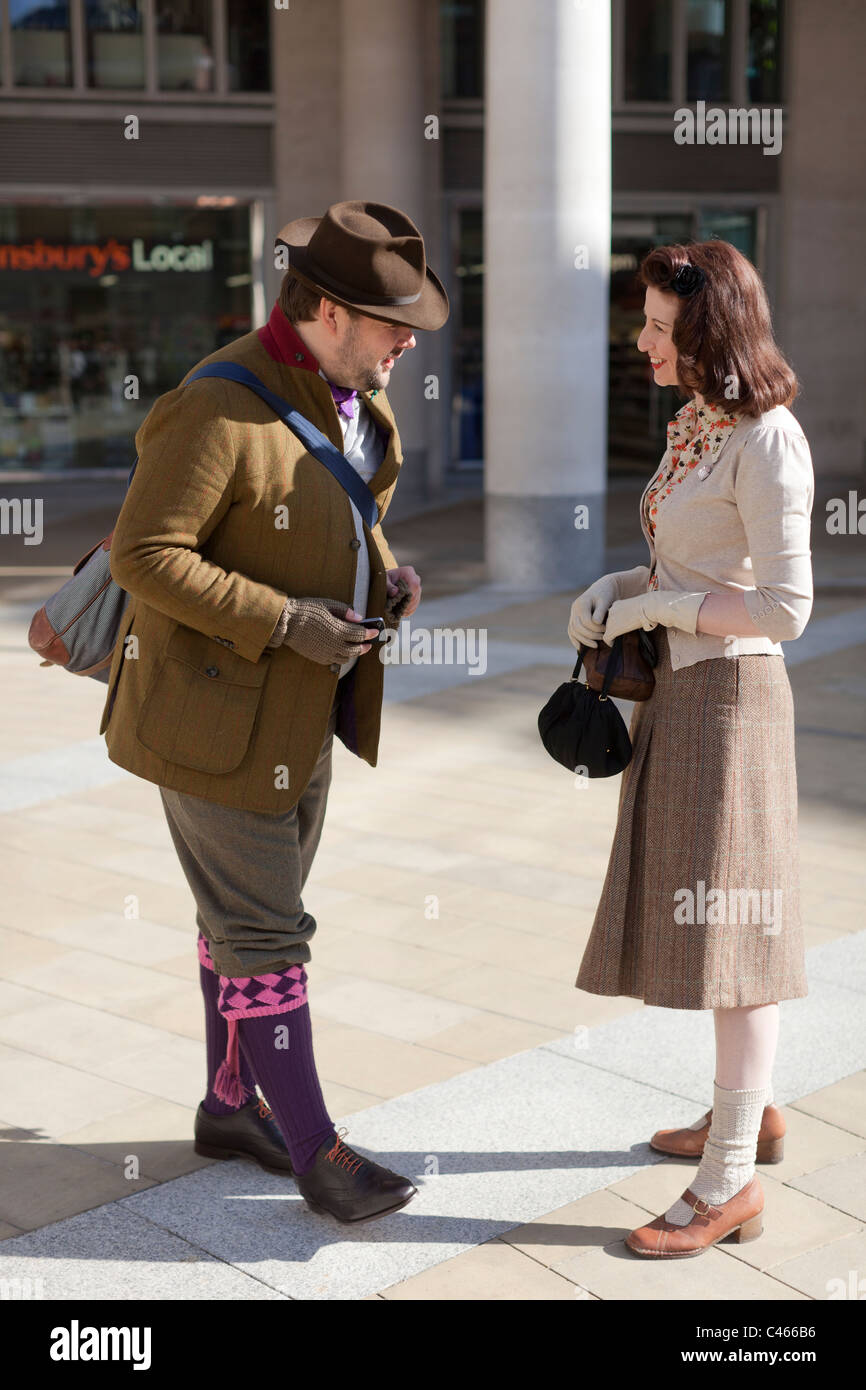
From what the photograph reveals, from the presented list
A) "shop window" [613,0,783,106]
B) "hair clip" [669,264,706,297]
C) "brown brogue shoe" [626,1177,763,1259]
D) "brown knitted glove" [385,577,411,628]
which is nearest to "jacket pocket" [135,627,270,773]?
"brown knitted glove" [385,577,411,628]

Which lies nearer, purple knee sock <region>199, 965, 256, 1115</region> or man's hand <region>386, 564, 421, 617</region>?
man's hand <region>386, 564, 421, 617</region>

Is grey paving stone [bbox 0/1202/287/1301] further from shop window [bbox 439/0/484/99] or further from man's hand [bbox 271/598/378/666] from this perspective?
shop window [bbox 439/0/484/99]

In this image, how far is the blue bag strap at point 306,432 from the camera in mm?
3027

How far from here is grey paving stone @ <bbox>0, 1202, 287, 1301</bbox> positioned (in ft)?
9.74

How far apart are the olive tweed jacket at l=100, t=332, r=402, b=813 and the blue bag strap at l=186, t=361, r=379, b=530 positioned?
0.02 metres

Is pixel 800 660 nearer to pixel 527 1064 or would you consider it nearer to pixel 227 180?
pixel 527 1064

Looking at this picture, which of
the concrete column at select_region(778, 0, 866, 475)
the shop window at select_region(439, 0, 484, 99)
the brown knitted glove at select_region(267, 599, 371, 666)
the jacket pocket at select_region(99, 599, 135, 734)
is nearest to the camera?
the brown knitted glove at select_region(267, 599, 371, 666)

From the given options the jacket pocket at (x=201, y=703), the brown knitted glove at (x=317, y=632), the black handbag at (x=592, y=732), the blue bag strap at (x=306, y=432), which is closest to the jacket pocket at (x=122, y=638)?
the jacket pocket at (x=201, y=703)

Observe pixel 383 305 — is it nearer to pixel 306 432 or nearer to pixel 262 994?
pixel 306 432

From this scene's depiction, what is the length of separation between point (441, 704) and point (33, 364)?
12838 mm

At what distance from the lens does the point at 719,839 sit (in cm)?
306

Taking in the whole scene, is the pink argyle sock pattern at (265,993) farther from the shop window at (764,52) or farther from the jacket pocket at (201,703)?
the shop window at (764,52)

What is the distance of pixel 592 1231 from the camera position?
3209 millimetres

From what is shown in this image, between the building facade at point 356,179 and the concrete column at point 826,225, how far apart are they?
0.09 ft
